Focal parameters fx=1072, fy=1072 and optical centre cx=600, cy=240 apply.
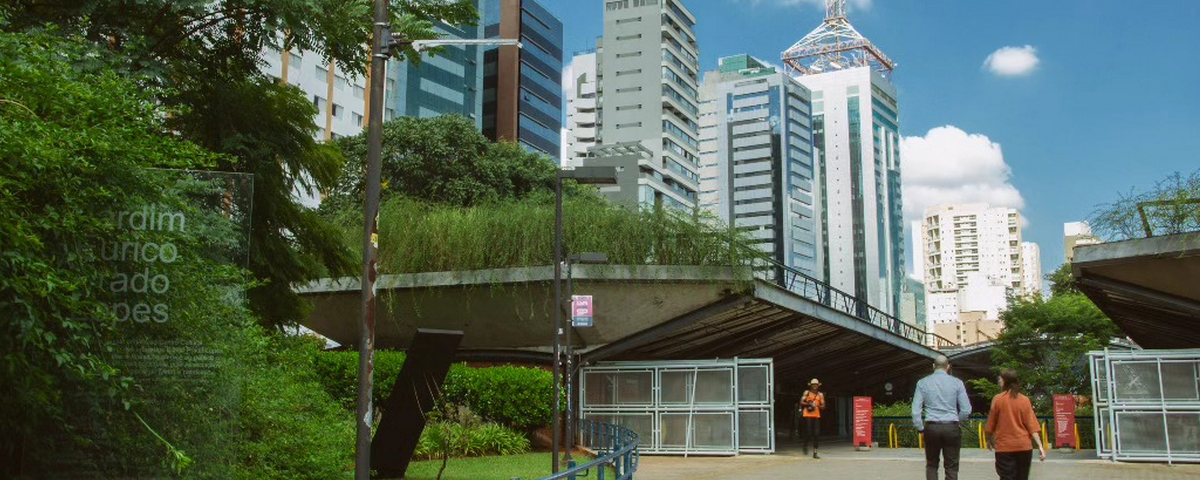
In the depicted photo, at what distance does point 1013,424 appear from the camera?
10.5m

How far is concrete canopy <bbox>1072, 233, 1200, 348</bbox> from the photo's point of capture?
18.0m

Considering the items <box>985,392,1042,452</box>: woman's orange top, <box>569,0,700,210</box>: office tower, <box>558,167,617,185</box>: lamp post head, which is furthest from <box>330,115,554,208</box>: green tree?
<box>569,0,700,210</box>: office tower

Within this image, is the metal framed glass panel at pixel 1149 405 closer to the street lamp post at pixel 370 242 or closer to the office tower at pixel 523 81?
the street lamp post at pixel 370 242

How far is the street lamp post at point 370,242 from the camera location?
369 inches

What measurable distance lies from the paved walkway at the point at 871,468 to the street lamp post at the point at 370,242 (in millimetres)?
8449

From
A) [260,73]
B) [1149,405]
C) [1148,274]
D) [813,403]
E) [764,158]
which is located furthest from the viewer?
[764,158]

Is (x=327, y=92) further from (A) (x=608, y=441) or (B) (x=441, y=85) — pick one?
(A) (x=608, y=441)

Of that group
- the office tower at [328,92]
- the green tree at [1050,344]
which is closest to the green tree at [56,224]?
the green tree at [1050,344]

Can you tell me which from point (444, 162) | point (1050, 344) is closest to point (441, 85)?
point (444, 162)

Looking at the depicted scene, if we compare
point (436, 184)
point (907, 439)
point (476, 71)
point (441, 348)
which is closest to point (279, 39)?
point (441, 348)

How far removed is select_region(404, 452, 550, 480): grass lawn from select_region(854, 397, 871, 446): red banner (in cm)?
1090

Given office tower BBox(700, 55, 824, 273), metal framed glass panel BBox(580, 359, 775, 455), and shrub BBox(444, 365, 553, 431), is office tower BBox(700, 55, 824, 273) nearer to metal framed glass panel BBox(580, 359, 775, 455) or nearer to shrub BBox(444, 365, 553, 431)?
metal framed glass panel BBox(580, 359, 775, 455)

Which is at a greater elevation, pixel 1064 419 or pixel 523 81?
pixel 523 81

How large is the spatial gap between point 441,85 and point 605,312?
64985mm
